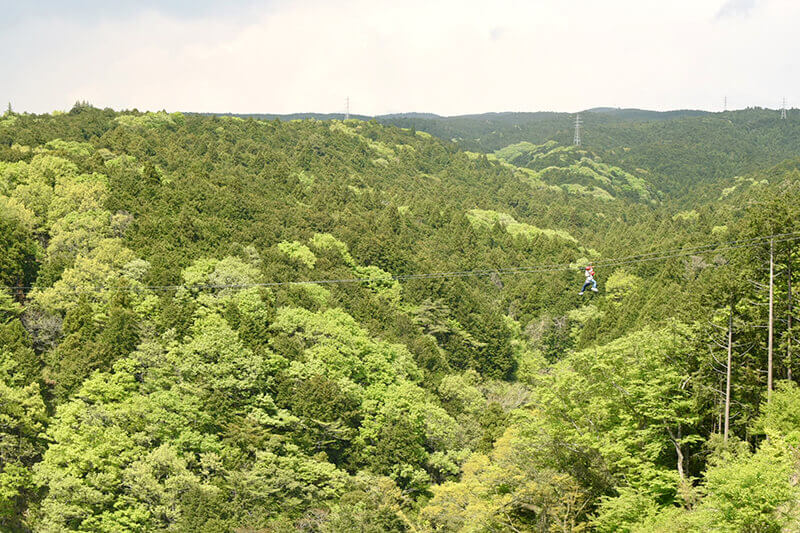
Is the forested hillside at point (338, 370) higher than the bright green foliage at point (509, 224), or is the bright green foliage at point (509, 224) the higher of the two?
the bright green foliage at point (509, 224)

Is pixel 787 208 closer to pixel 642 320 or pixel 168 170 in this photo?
pixel 642 320

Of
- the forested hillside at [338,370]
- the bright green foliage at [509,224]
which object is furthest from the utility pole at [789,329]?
the bright green foliage at [509,224]

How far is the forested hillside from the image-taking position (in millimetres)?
30484

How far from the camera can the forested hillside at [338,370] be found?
30484mm

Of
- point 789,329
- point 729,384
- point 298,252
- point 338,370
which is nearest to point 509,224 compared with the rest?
point 298,252

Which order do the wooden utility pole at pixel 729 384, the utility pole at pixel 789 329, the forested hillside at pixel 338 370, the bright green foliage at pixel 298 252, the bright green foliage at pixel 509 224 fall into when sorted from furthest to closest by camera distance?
1. the bright green foliage at pixel 509 224
2. the bright green foliage at pixel 298 252
3. the forested hillside at pixel 338 370
4. the wooden utility pole at pixel 729 384
5. the utility pole at pixel 789 329

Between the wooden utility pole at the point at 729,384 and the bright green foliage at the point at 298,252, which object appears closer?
the wooden utility pole at the point at 729,384

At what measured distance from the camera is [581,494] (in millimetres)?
31062

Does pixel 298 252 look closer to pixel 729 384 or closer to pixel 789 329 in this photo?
pixel 729 384

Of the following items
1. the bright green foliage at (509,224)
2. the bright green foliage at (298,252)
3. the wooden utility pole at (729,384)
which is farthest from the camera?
the bright green foliage at (509,224)

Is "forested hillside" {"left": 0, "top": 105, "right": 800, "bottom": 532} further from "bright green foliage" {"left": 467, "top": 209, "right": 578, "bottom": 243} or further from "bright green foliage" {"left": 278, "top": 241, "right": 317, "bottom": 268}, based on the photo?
"bright green foliage" {"left": 467, "top": 209, "right": 578, "bottom": 243}

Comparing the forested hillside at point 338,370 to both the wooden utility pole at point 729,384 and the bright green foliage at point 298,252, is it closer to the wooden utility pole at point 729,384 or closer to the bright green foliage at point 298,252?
the wooden utility pole at point 729,384

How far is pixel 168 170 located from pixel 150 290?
36278 mm

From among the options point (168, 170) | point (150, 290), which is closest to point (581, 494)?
point (150, 290)
